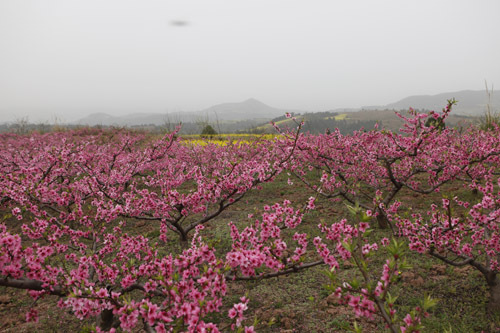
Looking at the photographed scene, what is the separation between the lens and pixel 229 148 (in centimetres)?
1670

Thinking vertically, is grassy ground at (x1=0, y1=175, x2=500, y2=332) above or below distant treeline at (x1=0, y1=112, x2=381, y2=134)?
below

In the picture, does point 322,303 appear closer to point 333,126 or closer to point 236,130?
point 236,130

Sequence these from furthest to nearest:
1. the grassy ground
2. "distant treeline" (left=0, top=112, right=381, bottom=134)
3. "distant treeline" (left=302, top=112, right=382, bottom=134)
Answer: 1. "distant treeline" (left=302, top=112, right=382, bottom=134)
2. "distant treeline" (left=0, top=112, right=381, bottom=134)
3. the grassy ground

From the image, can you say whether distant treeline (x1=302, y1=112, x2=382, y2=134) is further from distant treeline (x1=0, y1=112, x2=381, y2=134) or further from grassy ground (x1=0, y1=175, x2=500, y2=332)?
grassy ground (x1=0, y1=175, x2=500, y2=332)

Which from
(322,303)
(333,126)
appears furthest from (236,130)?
(322,303)

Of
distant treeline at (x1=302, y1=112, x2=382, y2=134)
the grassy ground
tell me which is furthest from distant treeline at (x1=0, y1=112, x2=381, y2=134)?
the grassy ground

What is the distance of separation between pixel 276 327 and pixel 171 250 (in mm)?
4014

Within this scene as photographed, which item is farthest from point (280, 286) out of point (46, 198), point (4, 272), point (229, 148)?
point (229, 148)

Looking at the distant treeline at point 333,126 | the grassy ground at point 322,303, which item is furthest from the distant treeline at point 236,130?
the grassy ground at point 322,303

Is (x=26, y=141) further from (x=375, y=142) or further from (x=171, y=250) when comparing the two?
(x=375, y=142)

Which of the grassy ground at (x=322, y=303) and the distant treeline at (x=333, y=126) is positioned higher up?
the distant treeline at (x=333, y=126)

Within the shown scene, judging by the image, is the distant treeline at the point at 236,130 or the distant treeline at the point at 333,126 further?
the distant treeline at the point at 333,126

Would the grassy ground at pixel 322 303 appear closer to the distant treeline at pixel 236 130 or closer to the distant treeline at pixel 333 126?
the distant treeline at pixel 236 130

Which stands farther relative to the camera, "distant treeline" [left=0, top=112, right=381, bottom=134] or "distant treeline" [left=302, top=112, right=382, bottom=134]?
"distant treeline" [left=302, top=112, right=382, bottom=134]
